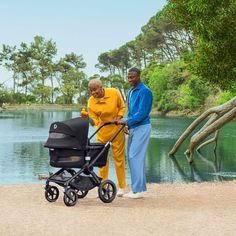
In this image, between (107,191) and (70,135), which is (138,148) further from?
(70,135)

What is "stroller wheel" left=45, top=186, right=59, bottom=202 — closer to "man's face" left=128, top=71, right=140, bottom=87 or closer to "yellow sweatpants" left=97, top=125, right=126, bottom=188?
"yellow sweatpants" left=97, top=125, right=126, bottom=188

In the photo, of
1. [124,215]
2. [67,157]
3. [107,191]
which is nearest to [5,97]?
[107,191]

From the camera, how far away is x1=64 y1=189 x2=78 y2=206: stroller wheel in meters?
8.47

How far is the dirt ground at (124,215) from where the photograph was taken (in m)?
6.95

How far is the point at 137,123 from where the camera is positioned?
29.8ft

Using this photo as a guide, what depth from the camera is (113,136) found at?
9234 millimetres

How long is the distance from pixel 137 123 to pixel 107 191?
3.62 feet

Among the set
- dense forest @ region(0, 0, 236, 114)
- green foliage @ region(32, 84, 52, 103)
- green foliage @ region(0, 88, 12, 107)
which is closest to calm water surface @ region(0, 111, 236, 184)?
dense forest @ region(0, 0, 236, 114)

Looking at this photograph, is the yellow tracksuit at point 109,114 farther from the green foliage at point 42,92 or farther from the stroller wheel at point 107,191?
the green foliage at point 42,92

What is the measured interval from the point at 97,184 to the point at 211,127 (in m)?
13.1

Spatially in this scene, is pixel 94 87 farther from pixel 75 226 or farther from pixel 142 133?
pixel 75 226

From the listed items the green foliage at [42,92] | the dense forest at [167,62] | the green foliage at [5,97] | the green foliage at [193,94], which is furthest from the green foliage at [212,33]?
the green foliage at [42,92]

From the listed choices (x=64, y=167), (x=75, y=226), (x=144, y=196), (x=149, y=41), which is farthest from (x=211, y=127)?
(x=149, y=41)

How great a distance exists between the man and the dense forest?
572 cm
